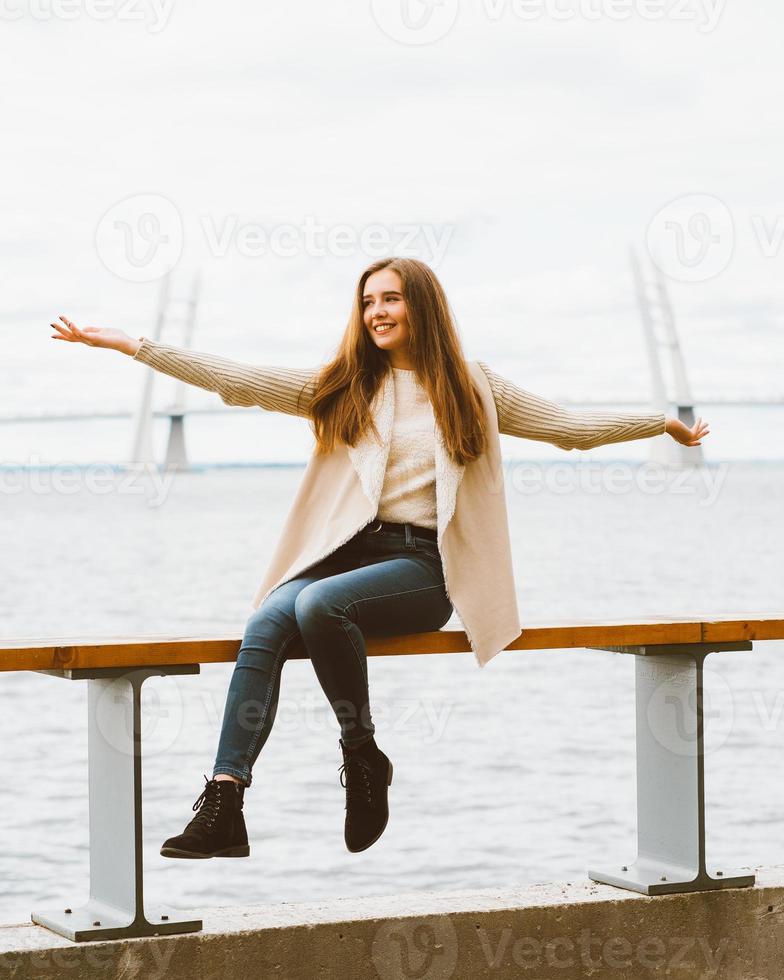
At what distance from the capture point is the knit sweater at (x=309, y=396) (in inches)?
95.5

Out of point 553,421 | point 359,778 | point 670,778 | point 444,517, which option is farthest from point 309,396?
point 670,778

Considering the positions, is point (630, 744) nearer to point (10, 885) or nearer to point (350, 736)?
point (10, 885)

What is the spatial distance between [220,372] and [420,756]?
762 cm

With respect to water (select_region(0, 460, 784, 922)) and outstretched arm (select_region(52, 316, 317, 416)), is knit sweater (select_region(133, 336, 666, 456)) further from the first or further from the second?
water (select_region(0, 460, 784, 922))

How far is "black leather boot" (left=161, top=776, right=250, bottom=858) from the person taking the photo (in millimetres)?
2080

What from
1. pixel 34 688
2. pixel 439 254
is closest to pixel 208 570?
pixel 34 688

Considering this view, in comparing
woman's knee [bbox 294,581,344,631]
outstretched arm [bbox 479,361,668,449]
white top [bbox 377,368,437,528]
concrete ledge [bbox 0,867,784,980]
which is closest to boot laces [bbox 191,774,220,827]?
concrete ledge [bbox 0,867,784,980]

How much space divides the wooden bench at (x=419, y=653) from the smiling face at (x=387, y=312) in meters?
0.55

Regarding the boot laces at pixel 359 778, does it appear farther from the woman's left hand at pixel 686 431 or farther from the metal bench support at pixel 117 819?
the woman's left hand at pixel 686 431

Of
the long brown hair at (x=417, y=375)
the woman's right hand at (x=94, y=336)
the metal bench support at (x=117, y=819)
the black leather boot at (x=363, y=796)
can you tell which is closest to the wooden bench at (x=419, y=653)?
the metal bench support at (x=117, y=819)

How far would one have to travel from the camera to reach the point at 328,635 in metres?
2.24

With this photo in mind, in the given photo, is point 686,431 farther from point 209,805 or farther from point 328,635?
point 209,805

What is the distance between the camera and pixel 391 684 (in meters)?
13.3

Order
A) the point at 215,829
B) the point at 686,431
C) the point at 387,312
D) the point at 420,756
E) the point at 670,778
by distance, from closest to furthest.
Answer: the point at 215,829, the point at 670,778, the point at 387,312, the point at 686,431, the point at 420,756
